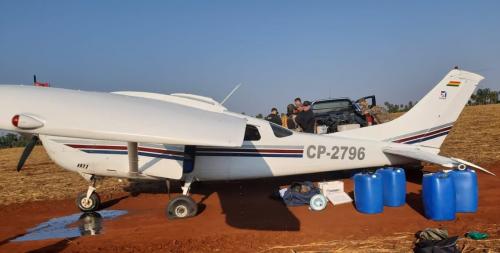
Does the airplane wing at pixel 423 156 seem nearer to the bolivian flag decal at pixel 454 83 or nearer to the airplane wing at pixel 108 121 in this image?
the bolivian flag decal at pixel 454 83

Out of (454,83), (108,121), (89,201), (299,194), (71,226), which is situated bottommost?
(71,226)

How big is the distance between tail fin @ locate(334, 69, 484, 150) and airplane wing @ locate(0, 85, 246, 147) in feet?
18.2

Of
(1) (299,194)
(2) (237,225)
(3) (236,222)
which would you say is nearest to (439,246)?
(2) (237,225)

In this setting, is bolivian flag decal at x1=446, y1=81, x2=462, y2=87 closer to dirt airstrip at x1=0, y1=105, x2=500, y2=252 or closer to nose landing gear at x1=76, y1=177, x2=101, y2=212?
dirt airstrip at x1=0, y1=105, x2=500, y2=252

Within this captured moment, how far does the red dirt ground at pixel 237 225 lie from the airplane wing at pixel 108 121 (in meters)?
1.83

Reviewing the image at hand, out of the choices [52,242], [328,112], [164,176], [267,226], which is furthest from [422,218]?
[328,112]

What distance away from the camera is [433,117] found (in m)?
10.7

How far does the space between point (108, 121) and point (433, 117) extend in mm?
7881

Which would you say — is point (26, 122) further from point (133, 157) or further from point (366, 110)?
point (366, 110)

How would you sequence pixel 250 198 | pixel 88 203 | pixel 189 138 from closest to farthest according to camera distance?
pixel 189 138 < pixel 88 203 < pixel 250 198

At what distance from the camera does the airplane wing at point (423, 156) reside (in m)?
8.12

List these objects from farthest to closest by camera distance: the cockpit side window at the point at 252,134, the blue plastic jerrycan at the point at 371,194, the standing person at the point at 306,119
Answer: the standing person at the point at 306,119, the cockpit side window at the point at 252,134, the blue plastic jerrycan at the point at 371,194

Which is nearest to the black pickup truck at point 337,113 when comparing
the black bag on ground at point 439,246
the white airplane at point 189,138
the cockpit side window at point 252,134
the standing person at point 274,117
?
the standing person at point 274,117

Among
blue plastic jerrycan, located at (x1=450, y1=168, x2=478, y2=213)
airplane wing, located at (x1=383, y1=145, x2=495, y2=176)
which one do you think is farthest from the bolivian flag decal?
blue plastic jerrycan, located at (x1=450, y1=168, x2=478, y2=213)
